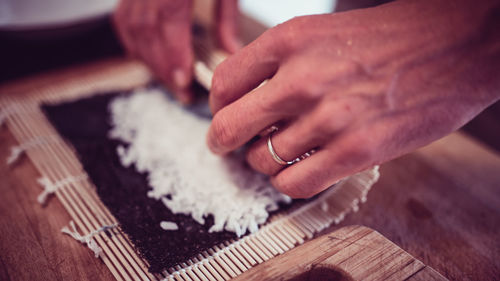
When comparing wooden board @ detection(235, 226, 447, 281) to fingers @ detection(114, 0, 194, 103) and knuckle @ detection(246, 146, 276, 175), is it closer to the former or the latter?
knuckle @ detection(246, 146, 276, 175)

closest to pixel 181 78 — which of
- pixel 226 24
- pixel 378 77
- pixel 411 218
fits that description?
pixel 226 24

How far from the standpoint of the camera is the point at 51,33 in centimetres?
89

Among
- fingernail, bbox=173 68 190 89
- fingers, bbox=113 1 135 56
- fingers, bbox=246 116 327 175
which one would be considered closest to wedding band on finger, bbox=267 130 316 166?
fingers, bbox=246 116 327 175

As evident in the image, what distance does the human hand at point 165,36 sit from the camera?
0.83 m

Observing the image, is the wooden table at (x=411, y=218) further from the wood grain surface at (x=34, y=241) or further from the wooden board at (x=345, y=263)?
the wooden board at (x=345, y=263)

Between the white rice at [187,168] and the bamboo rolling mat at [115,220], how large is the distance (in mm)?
40

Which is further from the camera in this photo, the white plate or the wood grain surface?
the white plate

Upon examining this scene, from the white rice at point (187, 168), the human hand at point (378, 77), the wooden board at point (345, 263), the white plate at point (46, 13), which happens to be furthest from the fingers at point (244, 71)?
the white plate at point (46, 13)

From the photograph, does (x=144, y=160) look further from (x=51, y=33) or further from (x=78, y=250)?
(x=51, y=33)

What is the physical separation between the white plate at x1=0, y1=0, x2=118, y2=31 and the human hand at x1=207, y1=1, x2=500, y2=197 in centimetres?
65

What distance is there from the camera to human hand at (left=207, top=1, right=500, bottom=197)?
484 mm

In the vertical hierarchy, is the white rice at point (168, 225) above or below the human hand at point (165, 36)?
below

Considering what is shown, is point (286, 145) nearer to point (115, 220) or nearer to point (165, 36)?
point (115, 220)

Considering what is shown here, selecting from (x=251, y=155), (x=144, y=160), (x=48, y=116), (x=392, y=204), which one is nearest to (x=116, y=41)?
(x=48, y=116)
